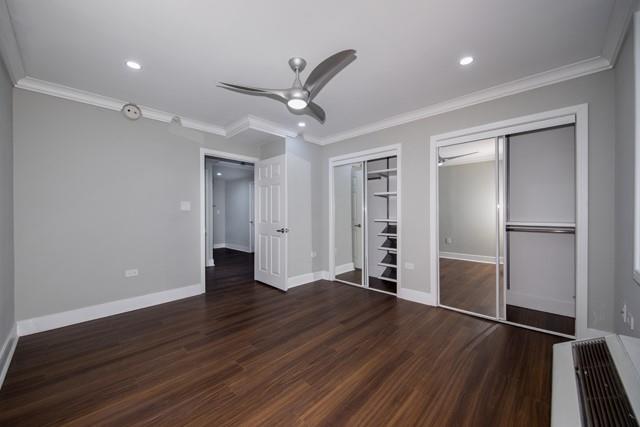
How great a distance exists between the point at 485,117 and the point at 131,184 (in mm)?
4422

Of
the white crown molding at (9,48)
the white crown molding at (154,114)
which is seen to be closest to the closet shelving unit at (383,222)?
the white crown molding at (154,114)

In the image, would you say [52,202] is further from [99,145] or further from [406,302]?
[406,302]

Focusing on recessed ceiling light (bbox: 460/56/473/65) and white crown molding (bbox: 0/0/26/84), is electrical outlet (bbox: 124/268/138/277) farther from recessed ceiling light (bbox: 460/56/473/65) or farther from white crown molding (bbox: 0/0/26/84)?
recessed ceiling light (bbox: 460/56/473/65)

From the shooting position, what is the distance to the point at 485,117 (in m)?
2.89

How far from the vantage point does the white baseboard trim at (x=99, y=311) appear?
259cm

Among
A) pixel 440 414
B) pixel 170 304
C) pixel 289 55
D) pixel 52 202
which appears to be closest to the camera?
pixel 440 414

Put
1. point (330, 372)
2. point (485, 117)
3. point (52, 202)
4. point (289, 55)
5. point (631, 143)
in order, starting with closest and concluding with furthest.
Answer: point (631, 143) < point (330, 372) < point (289, 55) < point (52, 202) < point (485, 117)

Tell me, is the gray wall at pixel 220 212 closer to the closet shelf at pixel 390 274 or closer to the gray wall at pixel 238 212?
the gray wall at pixel 238 212

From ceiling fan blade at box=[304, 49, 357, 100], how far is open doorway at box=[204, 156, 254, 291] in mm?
4414

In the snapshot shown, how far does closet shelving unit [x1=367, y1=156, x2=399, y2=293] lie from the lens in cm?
391

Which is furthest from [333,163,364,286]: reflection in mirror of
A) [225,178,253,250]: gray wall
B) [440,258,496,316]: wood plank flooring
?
[225,178,253,250]: gray wall

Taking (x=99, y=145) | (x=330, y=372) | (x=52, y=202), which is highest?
(x=99, y=145)

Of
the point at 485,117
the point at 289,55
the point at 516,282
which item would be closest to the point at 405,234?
the point at 516,282

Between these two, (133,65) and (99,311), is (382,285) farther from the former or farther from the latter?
(133,65)
